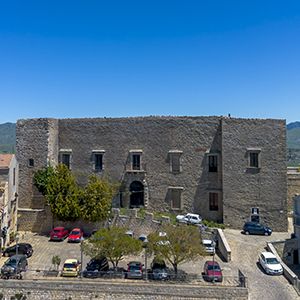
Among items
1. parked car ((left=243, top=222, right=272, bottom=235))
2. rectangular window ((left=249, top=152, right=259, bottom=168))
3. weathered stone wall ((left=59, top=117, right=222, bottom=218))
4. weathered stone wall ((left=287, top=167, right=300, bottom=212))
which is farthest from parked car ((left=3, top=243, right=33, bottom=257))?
weathered stone wall ((left=287, top=167, right=300, bottom=212))

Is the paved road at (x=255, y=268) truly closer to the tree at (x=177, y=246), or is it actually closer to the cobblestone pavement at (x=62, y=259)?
the cobblestone pavement at (x=62, y=259)

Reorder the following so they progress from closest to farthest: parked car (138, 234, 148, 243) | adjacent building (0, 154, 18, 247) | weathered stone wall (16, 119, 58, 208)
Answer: parked car (138, 234, 148, 243)
adjacent building (0, 154, 18, 247)
weathered stone wall (16, 119, 58, 208)

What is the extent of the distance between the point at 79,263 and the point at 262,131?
2342cm

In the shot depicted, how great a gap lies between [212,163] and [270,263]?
47.6 ft

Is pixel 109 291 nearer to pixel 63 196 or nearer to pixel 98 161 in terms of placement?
pixel 63 196

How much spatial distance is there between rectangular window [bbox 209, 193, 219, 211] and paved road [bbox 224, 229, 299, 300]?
3524mm

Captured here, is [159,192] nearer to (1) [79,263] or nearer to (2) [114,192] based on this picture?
(2) [114,192]

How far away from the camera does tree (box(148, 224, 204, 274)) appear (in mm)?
28797

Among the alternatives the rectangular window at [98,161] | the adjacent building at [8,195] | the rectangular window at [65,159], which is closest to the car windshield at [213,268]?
the adjacent building at [8,195]

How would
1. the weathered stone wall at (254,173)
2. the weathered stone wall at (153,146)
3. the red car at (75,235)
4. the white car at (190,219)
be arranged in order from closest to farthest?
1. the red car at (75,235)
2. the white car at (190,219)
3. the weathered stone wall at (254,173)
4. the weathered stone wall at (153,146)

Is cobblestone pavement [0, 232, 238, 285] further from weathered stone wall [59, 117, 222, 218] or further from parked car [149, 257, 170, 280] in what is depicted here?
weathered stone wall [59, 117, 222, 218]

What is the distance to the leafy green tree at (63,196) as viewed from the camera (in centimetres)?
3900

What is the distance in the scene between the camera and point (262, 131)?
4034 centimetres

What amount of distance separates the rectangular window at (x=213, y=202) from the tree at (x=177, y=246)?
502 inches
